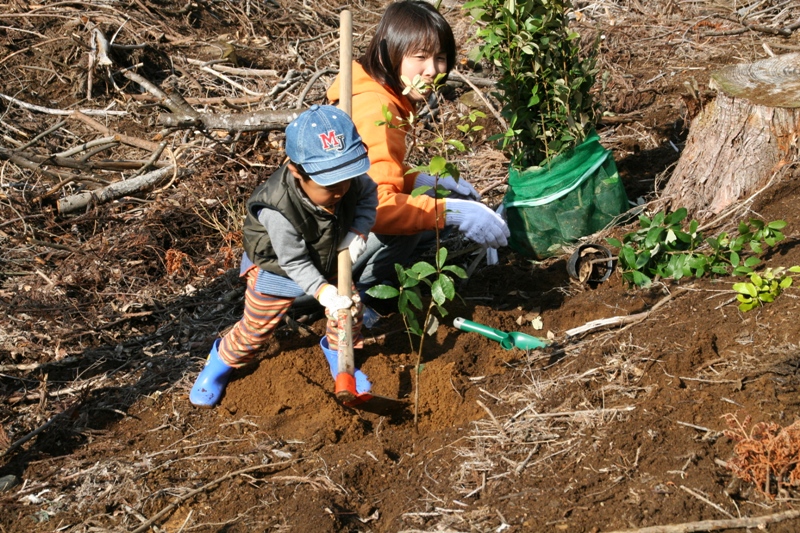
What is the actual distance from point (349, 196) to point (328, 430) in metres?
0.92

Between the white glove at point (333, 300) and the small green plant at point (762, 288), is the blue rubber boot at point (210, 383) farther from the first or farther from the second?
the small green plant at point (762, 288)

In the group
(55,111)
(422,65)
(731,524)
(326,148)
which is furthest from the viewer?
(55,111)

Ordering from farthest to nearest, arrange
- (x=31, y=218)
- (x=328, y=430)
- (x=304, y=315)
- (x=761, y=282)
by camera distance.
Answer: (x=31, y=218) < (x=304, y=315) < (x=328, y=430) < (x=761, y=282)

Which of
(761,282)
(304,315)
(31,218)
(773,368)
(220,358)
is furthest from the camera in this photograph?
(31,218)

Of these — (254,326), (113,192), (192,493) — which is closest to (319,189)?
(254,326)

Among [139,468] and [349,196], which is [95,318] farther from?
[349,196]

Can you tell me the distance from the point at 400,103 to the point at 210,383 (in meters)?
1.50

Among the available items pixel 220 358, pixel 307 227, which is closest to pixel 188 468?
pixel 220 358

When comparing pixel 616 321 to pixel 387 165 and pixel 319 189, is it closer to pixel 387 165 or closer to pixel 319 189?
pixel 387 165

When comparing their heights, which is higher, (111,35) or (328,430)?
(111,35)

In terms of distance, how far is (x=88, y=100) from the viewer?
571 cm

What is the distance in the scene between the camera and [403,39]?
3.15 m

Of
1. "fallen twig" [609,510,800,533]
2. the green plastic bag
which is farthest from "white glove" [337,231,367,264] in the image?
"fallen twig" [609,510,800,533]

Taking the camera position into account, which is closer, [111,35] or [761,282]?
[761,282]
